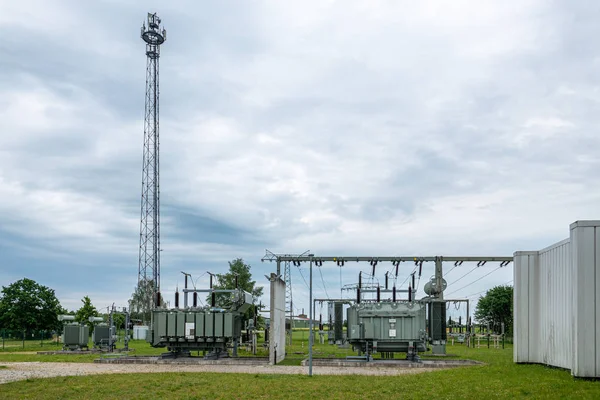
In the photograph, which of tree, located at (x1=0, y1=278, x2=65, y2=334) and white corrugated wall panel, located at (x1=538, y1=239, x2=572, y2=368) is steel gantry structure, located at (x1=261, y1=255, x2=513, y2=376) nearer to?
white corrugated wall panel, located at (x1=538, y1=239, x2=572, y2=368)

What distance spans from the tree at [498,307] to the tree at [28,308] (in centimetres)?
5214

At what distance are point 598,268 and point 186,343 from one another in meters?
25.3

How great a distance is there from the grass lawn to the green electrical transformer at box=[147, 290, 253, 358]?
35.7 ft

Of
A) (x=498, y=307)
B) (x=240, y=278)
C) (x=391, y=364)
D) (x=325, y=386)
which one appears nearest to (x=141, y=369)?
(x=391, y=364)

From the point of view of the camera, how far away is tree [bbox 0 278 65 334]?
2977 inches

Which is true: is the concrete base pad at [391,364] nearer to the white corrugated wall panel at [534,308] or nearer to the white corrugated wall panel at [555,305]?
the white corrugated wall panel at [534,308]

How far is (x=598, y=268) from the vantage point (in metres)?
17.9

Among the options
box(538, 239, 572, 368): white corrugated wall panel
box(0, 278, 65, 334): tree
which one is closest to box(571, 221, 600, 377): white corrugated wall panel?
box(538, 239, 572, 368): white corrugated wall panel

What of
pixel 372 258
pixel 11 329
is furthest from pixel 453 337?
pixel 11 329

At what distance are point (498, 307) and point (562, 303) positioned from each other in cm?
6254

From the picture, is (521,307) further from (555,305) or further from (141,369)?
(141,369)

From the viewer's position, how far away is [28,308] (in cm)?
7688

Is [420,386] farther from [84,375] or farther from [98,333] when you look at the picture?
[98,333]

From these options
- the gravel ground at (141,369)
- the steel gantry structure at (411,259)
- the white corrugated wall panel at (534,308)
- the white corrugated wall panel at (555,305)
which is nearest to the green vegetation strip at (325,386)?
the white corrugated wall panel at (555,305)
